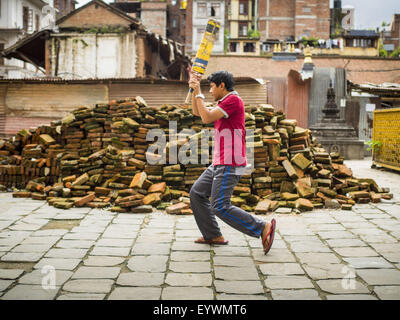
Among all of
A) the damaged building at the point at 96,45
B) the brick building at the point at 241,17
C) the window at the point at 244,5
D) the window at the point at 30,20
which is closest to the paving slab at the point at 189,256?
the damaged building at the point at 96,45

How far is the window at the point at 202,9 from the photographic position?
48281 millimetres

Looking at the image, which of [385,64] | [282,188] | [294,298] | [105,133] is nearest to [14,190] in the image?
[105,133]

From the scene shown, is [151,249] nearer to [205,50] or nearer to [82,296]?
[82,296]

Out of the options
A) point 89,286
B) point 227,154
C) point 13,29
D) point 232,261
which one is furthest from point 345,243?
point 13,29

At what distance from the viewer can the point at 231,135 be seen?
4129mm

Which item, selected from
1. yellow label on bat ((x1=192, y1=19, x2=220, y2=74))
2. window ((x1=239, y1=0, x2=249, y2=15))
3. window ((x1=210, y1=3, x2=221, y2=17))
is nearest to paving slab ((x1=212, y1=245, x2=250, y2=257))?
yellow label on bat ((x1=192, y1=19, x2=220, y2=74))

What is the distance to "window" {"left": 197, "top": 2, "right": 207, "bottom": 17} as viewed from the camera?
1901 inches

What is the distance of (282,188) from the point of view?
278 inches

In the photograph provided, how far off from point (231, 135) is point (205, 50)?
0.97m

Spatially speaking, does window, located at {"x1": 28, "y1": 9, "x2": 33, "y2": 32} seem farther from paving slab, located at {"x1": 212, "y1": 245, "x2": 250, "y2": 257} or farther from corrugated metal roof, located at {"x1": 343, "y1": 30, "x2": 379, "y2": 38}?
paving slab, located at {"x1": 212, "y1": 245, "x2": 250, "y2": 257}

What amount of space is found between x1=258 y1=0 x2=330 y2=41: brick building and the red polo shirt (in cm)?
4499

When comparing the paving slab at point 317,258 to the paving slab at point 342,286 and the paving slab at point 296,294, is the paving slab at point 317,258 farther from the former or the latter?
the paving slab at point 296,294

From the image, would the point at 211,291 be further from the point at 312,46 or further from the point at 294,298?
the point at 312,46

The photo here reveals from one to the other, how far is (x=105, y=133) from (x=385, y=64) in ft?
107
